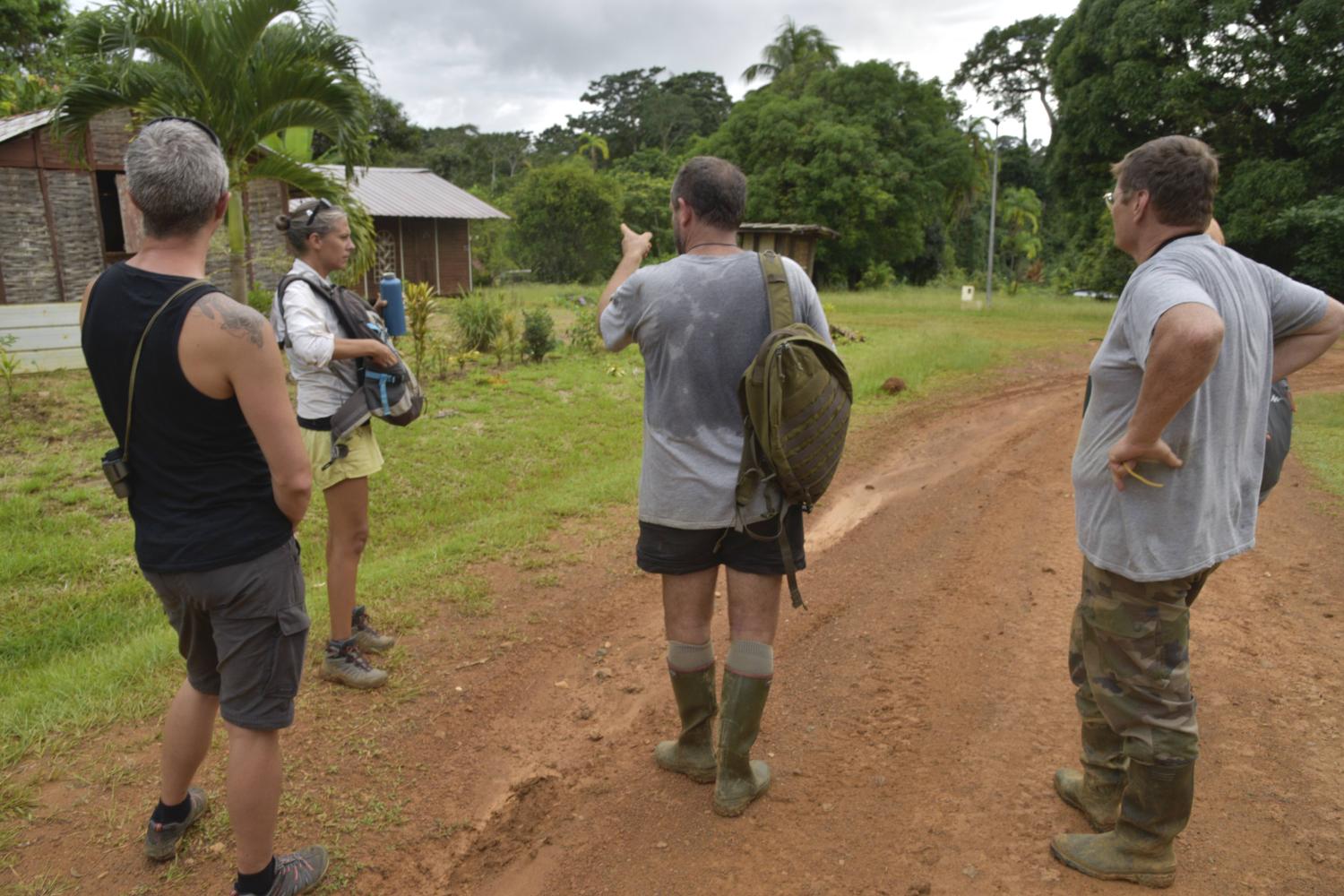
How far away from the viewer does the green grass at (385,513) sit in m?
3.92

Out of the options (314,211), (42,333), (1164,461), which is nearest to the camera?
(1164,461)

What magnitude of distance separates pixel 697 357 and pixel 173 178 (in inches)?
57.1

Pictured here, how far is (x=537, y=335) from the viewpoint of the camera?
12609mm

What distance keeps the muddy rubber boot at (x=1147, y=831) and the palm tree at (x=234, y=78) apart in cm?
897

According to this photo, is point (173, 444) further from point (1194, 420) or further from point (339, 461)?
point (1194, 420)

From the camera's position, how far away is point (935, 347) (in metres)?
14.3

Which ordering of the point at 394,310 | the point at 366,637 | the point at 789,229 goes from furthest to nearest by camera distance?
the point at 789,229 → the point at 394,310 → the point at 366,637

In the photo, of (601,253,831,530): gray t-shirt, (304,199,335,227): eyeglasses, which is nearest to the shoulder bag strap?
(601,253,831,530): gray t-shirt

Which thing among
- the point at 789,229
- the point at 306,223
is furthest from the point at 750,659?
the point at 789,229

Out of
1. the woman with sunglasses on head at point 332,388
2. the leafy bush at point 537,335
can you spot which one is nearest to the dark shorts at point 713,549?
the woman with sunglasses on head at point 332,388

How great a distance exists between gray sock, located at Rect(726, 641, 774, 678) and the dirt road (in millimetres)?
491

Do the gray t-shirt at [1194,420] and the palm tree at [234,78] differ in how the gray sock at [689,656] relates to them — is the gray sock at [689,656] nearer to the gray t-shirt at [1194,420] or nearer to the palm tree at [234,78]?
the gray t-shirt at [1194,420]

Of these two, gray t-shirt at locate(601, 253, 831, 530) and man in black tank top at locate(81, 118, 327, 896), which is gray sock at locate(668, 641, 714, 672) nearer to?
gray t-shirt at locate(601, 253, 831, 530)

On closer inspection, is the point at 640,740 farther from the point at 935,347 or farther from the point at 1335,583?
the point at 935,347
